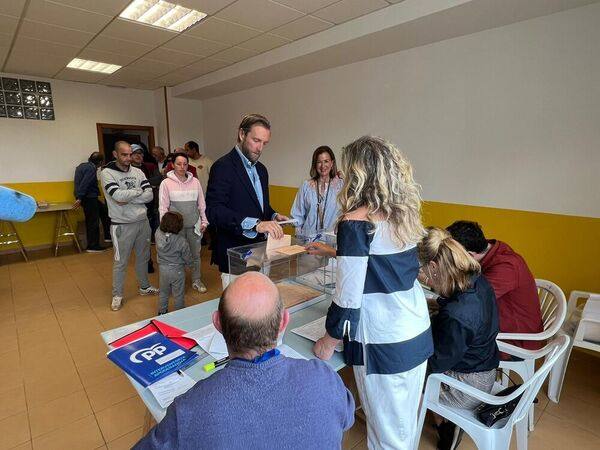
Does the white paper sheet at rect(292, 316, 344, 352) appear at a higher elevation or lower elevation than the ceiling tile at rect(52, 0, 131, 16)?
lower

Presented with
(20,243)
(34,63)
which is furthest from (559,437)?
(34,63)

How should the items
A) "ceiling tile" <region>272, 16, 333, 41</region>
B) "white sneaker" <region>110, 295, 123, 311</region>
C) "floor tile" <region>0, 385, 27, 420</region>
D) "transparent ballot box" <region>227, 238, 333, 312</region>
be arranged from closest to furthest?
"transparent ballot box" <region>227, 238, 333, 312</region>, "floor tile" <region>0, 385, 27, 420</region>, "ceiling tile" <region>272, 16, 333, 41</region>, "white sneaker" <region>110, 295, 123, 311</region>

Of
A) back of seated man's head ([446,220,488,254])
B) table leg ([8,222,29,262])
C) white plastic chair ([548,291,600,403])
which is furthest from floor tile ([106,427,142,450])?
table leg ([8,222,29,262])

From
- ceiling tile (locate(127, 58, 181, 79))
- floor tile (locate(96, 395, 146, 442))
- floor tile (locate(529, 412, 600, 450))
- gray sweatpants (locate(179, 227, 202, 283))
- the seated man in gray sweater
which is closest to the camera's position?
the seated man in gray sweater

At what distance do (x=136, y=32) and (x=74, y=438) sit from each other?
3.60m

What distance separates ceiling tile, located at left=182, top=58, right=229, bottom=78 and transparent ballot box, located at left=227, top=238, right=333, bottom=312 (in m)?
3.70

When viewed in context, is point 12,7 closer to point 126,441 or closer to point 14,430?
point 14,430

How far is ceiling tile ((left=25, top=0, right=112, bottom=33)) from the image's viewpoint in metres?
2.95

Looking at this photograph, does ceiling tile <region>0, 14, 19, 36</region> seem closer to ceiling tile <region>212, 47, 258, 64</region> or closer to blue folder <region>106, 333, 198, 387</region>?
ceiling tile <region>212, 47, 258, 64</region>

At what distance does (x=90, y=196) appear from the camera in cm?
551

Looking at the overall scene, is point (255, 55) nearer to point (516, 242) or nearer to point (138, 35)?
point (138, 35)

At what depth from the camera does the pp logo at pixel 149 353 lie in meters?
1.21

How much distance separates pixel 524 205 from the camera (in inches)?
115

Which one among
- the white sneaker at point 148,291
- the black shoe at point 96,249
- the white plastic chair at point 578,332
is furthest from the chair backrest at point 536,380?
the black shoe at point 96,249
